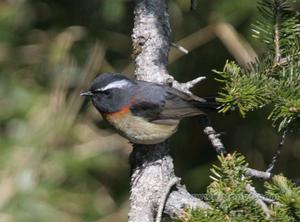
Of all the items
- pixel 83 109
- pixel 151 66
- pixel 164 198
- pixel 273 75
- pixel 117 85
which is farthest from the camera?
pixel 83 109

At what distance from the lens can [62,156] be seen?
5.94m

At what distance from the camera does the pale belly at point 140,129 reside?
4.67m

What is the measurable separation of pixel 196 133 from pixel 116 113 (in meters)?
2.36

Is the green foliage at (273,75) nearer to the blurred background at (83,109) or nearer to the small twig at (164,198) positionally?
the small twig at (164,198)

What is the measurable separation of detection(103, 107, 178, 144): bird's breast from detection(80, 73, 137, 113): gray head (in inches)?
2.2

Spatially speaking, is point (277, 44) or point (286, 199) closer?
point (286, 199)

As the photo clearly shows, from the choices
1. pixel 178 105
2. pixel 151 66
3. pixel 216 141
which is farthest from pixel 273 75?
pixel 178 105

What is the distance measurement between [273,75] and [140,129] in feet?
4.85

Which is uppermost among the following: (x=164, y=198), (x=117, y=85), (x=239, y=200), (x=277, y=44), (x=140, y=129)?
(x=277, y=44)

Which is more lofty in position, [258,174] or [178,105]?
[178,105]

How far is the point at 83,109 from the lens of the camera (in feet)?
22.1

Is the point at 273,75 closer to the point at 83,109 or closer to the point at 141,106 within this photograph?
the point at 141,106

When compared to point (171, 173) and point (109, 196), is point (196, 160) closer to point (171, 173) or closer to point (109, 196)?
point (109, 196)

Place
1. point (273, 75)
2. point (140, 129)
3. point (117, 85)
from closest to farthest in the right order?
point (273, 75) → point (140, 129) → point (117, 85)
